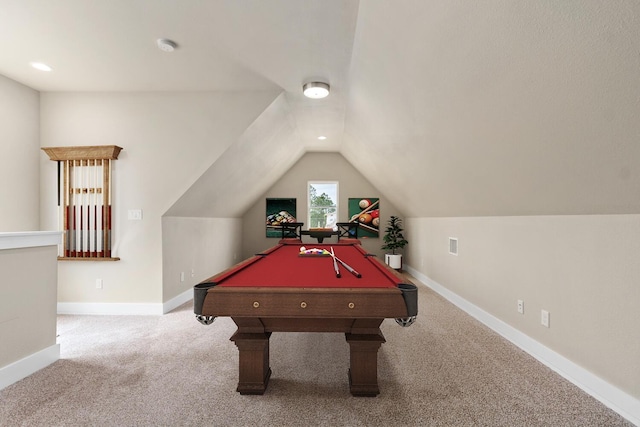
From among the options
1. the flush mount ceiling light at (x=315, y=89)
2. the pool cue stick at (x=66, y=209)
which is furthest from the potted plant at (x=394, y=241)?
the pool cue stick at (x=66, y=209)

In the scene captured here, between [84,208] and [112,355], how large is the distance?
6.33ft

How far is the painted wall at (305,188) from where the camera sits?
21.7 ft

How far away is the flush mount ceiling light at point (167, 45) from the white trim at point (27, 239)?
168 cm

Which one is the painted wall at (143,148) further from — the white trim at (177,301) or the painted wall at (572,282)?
the painted wall at (572,282)

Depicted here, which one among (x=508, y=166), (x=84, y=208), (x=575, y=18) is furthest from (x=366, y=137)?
(x=84, y=208)

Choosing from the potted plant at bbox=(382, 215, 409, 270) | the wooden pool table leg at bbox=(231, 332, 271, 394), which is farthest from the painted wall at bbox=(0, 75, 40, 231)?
the potted plant at bbox=(382, 215, 409, 270)

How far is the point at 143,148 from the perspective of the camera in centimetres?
344

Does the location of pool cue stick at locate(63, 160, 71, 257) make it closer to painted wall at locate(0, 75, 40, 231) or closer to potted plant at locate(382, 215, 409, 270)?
painted wall at locate(0, 75, 40, 231)

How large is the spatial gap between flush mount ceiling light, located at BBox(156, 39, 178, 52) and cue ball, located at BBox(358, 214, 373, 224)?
4.85 m

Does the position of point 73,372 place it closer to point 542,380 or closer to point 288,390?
point 288,390

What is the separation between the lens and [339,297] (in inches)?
57.9

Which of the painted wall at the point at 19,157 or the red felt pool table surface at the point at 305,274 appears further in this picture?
the painted wall at the point at 19,157

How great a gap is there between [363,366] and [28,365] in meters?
2.31

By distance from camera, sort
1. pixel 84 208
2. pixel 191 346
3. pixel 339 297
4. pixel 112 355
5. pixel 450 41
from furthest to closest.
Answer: pixel 84 208, pixel 191 346, pixel 112 355, pixel 450 41, pixel 339 297
